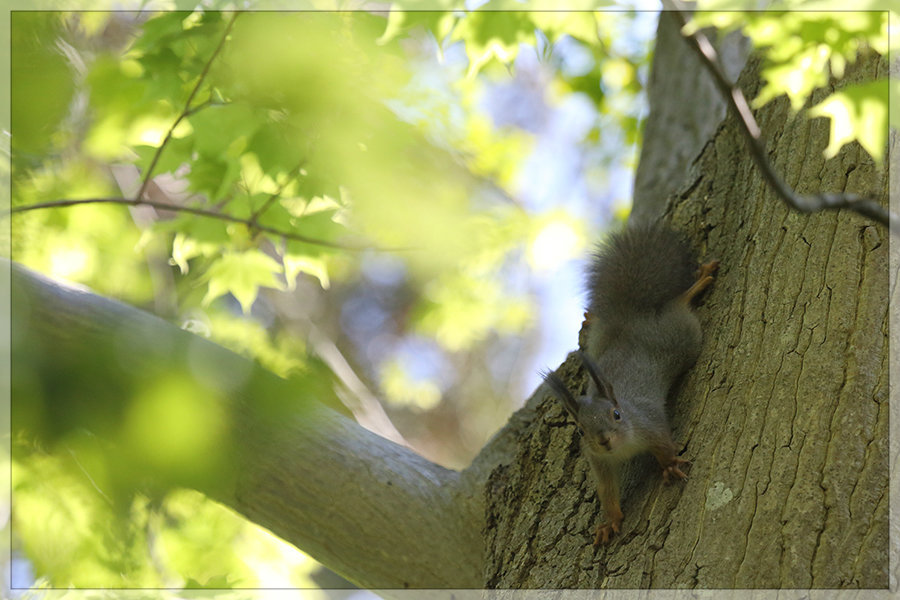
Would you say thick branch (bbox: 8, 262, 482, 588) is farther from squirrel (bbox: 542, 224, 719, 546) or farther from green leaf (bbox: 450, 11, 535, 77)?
green leaf (bbox: 450, 11, 535, 77)

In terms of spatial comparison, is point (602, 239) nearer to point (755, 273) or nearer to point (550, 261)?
point (755, 273)

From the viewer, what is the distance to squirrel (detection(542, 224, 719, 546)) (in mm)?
2584

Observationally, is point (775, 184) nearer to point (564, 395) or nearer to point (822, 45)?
point (822, 45)

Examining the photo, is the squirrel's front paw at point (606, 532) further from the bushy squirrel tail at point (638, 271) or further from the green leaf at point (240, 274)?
the green leaf at point (240, 274)

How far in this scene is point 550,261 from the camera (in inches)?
249

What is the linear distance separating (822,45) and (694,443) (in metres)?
1.16

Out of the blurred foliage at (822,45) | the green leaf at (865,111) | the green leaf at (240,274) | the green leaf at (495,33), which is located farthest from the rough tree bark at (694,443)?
the green leaf at (495,33)

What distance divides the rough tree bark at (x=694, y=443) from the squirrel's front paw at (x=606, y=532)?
1.3 inches

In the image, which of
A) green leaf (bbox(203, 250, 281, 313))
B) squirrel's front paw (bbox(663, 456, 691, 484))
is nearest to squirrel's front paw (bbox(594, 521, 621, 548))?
squirrel's front paw (bbox(663, 456, 691, 484))

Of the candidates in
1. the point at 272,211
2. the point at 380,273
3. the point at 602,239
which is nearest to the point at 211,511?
the point at 272,211

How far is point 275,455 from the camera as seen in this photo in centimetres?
276

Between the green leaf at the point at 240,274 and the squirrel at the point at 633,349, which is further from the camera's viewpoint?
the green leaf at the point at 240,274

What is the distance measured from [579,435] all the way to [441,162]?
3729 mm

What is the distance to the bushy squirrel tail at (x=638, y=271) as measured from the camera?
294cm
